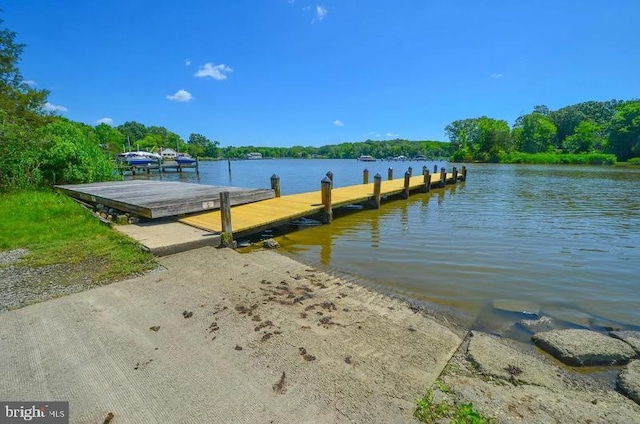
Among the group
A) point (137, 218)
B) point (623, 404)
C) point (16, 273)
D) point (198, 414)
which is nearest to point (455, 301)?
point (623, 404)

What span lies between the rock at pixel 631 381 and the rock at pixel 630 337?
0.54 m

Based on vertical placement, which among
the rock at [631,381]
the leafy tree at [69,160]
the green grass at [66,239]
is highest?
the leafy tree at [69,160]

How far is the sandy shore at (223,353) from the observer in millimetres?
2609

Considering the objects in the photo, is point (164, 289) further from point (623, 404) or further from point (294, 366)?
point (623, 404)

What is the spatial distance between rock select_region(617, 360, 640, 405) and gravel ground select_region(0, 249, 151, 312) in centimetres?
689

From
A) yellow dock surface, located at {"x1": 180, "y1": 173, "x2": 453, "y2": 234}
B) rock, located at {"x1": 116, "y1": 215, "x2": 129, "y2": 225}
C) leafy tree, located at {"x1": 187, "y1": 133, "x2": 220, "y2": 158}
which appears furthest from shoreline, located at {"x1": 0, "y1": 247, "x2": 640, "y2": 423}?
leafy tree, located at {"x1": 187, "y1": 133, "x2": 220, "y2": 158}

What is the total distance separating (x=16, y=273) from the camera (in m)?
5.31

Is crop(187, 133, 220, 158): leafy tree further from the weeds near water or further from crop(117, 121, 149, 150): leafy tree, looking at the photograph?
the weeds near water

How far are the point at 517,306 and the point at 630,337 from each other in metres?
1.36

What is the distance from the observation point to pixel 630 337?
13.5 feet

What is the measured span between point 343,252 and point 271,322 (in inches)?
179

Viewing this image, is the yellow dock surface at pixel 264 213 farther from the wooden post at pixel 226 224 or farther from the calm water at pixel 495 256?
the calm water at pixel 495 256

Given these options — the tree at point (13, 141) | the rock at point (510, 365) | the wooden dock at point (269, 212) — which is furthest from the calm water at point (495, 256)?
the tree at point (13, 141)

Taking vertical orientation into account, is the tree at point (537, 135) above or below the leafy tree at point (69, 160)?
above
